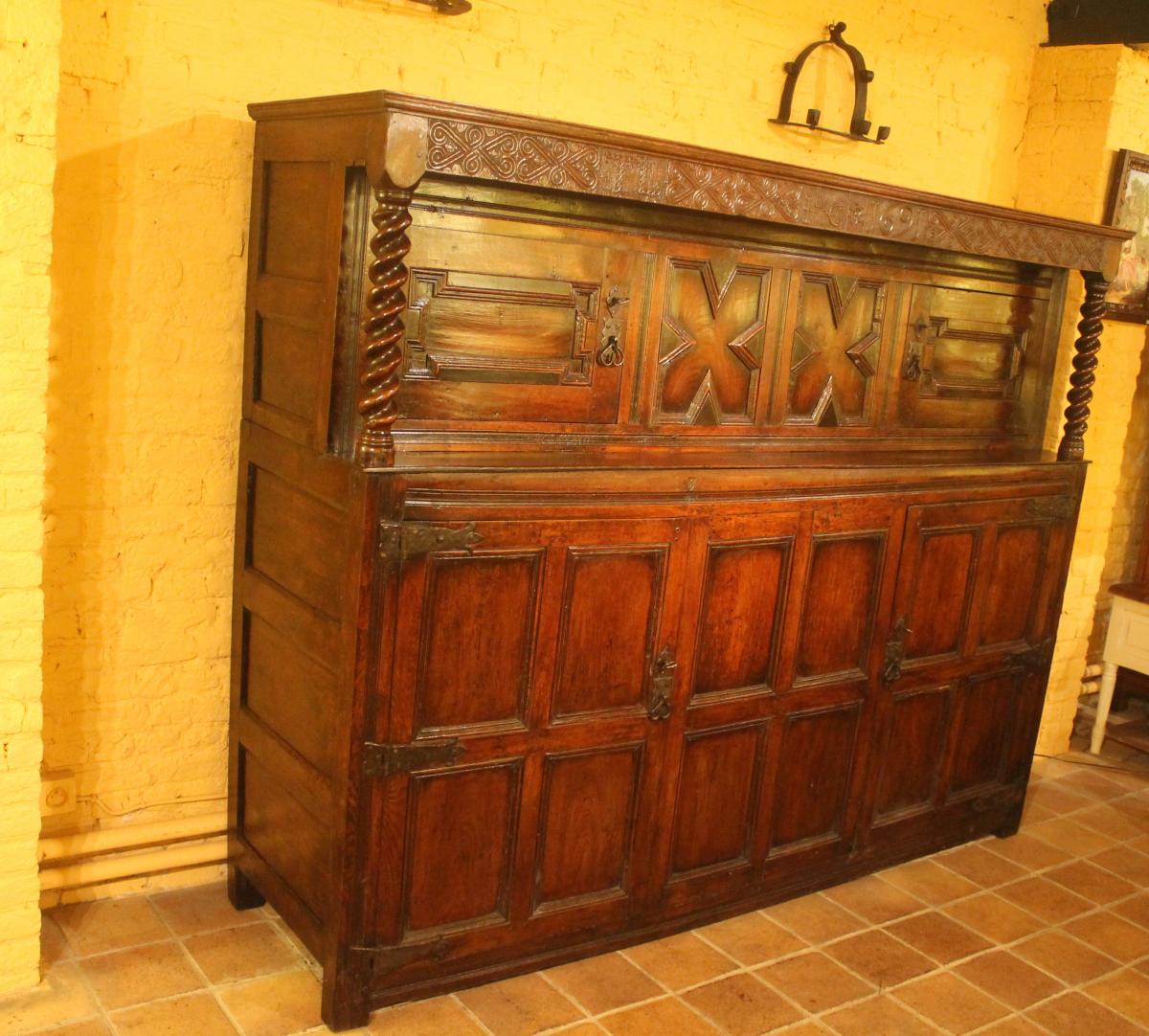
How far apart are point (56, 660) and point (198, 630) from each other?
1.29 feet

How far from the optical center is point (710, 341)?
3.66 meters

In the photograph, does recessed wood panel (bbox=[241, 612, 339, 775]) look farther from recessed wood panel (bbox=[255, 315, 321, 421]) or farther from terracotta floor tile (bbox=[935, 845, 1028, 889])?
terracotta floor tile (bbox=[935, 845, 1028, 889])

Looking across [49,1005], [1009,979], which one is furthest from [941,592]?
[49,1005]

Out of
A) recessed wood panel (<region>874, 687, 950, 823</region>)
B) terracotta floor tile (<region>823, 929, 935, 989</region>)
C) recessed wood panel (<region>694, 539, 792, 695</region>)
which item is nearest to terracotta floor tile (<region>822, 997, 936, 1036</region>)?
terracotta floor tile (<region>823, 929, 935, 989</region>)

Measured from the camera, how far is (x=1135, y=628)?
5309mm

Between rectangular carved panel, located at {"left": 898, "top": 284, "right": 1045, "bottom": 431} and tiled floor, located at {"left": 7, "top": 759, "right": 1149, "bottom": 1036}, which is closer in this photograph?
tiled floor, located at {"left": 7, "top": 759, "right": 1149, "bottom": 1036}

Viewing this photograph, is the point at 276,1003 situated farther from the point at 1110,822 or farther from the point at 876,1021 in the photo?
the point at 1110,822

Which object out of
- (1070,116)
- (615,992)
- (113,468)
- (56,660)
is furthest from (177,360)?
(1070,116)

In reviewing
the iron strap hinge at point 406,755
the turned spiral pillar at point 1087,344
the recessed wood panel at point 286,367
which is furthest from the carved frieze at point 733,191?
the iron strap hinge at point 406,755

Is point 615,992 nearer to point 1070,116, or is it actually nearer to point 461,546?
point 461,546

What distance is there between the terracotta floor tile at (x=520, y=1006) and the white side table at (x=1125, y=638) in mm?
3230

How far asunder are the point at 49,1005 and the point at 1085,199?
15.2 feet

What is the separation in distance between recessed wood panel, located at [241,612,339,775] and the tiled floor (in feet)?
2.09

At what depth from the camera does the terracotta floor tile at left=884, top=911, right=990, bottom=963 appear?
3793mm
